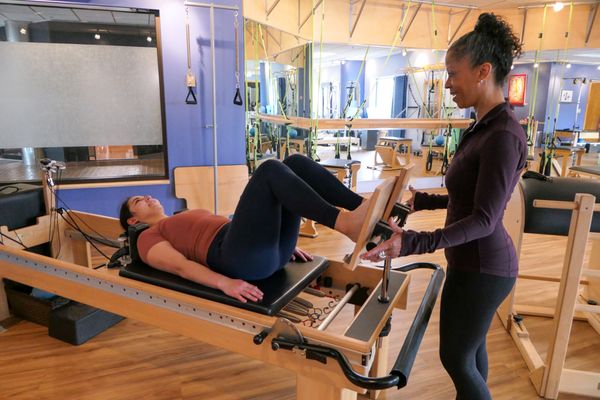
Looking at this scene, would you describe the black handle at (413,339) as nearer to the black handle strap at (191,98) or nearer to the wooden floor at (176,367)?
the wooden floor at (176,367)

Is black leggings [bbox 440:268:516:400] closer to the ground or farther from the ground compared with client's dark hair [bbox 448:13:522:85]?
closer to the ground

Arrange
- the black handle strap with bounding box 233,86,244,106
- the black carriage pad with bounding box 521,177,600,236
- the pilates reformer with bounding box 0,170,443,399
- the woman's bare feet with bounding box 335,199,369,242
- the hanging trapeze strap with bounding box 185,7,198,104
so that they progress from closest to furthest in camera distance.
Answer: the pilates reformer with bounding box 0,170,443,399
the woman's bare feet with bounding box 335,199,369,242
the black carriage pad with bounding box 521,177,600,236
the hanging trapeze strap with bounding box 185,7,198,104
the black handle strap with bounding box 233,86,244,106

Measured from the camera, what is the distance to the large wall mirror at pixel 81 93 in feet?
10.2

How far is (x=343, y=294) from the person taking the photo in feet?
5.60

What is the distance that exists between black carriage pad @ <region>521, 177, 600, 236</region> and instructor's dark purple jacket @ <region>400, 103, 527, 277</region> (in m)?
1.05

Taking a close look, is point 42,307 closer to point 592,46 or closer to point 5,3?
point 5,3

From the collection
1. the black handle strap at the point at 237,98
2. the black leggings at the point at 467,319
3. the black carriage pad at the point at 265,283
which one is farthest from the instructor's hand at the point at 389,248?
the black handle strap at the point at 237,98

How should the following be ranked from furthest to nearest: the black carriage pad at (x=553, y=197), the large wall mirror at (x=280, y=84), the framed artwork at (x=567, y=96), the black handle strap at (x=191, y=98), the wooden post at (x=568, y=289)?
1. the framed artwork at (x=567, y=96)
2. the large wall mirror at (x=280, y=84)
3. the black handle strap at (x=191, y=98)
4. the black carriage pad at (x=553, y=197)
5. the wooden post at (x=568, y=289)

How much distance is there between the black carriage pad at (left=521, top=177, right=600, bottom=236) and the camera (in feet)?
6.27

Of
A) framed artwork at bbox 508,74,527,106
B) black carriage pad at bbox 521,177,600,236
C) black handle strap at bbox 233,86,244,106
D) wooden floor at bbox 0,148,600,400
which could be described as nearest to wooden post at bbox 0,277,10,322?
wooden floor at bbox 0,148,600,400

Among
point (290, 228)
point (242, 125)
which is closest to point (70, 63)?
point (242, 125)

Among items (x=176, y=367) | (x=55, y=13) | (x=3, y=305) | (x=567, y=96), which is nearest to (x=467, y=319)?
(x=176, y=367)

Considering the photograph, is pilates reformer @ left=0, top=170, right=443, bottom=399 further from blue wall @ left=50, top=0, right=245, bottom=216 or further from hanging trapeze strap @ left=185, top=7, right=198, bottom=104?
hanging trapeze strap @ left=185, top=7, right=198, bottom=104

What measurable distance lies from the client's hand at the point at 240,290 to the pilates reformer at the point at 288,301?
2cm
